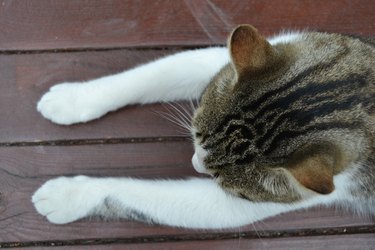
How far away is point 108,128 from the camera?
163 cm

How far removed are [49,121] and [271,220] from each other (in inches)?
32.5

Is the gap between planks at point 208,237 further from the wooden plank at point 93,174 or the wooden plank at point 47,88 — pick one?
the wooden plank at point 47,88

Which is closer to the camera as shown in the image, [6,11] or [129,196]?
[129,196]

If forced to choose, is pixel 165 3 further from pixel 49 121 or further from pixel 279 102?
pixel 279 102

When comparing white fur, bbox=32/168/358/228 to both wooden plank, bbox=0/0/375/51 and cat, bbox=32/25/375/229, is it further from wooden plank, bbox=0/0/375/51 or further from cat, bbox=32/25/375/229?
wooden plank, bbox=0/0/375/51

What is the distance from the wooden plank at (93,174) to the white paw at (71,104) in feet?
0.39

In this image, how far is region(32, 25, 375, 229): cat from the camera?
41.6 inches

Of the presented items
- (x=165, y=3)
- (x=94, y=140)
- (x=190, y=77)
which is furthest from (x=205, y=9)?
(x=94, y=140)

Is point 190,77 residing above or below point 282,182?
above

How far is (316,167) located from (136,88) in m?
0.76

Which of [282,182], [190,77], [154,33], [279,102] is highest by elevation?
[154,33]

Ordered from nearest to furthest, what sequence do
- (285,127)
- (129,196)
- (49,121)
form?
(285,127), (129,196), (49,121)

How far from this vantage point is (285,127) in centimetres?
108

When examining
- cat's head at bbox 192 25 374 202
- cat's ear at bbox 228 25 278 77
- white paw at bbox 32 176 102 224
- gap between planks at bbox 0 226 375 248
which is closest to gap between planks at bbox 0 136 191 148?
white paw at bbox 32 176 102 224
